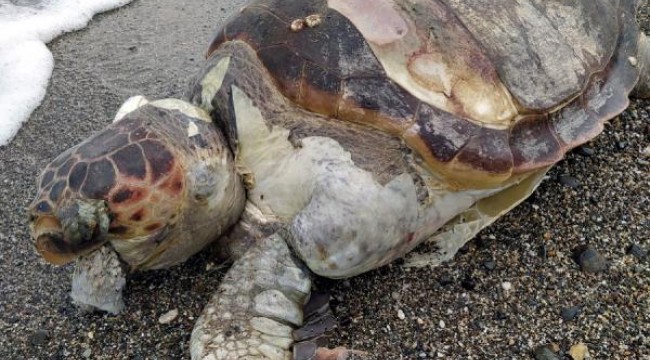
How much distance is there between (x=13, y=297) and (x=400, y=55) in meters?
1.46

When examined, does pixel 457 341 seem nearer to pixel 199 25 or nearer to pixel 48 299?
pixel 48 299

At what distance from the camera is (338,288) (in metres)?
2.14

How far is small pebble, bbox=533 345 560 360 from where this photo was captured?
6.30 ft

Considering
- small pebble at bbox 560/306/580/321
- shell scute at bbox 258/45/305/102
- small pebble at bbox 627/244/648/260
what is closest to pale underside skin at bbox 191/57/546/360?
shell scute at bbox 258/45/305/102

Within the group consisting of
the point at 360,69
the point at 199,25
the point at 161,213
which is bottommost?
the point at 199,25

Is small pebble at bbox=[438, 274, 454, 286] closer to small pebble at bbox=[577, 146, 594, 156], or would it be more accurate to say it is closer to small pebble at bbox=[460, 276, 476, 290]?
small pebble at bbox=[460, 276, 476, 290]

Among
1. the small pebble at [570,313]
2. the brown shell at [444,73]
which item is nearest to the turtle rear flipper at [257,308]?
the brown shell at [444,73]

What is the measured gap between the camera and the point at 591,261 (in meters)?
2.17

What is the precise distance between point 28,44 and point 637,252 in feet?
10.1

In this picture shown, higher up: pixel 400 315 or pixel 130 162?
pixel 130 162

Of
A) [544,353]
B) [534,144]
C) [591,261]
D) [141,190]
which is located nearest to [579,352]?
[544,353]

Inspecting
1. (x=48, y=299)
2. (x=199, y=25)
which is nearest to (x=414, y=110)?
(x=48, y=299)

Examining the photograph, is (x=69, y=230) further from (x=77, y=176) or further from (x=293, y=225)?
(x=293, y=225)

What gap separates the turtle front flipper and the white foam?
154 cm
